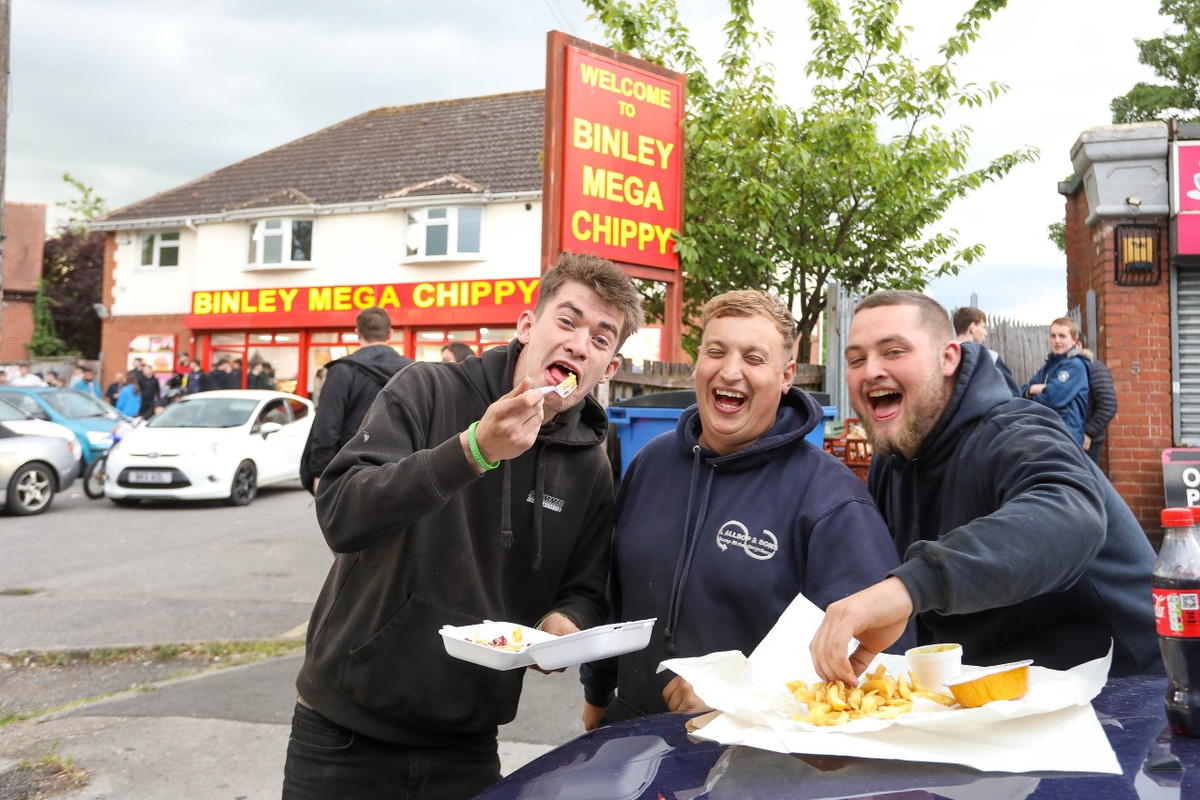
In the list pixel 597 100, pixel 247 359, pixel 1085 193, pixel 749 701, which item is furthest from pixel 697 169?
pixel 247 359

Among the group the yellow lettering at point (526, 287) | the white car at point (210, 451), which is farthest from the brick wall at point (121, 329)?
the white car at point (210, 451)

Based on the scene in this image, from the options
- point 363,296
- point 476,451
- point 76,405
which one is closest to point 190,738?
point 476,451

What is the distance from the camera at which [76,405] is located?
16656mm

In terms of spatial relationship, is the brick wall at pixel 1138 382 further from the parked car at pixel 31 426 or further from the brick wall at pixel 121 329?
the brick wall at pixel 121 329

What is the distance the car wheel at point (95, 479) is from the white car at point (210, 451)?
1.11 ft

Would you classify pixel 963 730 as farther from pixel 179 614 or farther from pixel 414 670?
pixel 179 614

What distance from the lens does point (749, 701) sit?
1.69 metres

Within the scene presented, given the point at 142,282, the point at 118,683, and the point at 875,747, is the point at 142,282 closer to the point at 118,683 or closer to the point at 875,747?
the point at 118,683

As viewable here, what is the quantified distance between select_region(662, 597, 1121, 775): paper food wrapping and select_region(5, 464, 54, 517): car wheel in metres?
13.1

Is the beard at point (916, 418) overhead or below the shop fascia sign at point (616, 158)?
below

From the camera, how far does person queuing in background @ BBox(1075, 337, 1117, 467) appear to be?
8.45 m

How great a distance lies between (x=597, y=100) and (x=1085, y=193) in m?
5.41

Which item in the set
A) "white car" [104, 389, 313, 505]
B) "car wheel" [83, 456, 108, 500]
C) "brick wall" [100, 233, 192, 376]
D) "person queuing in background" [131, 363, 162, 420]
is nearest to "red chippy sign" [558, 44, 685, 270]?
"white car" [104, 389, 313, 505]

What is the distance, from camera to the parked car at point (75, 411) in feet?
51.2
